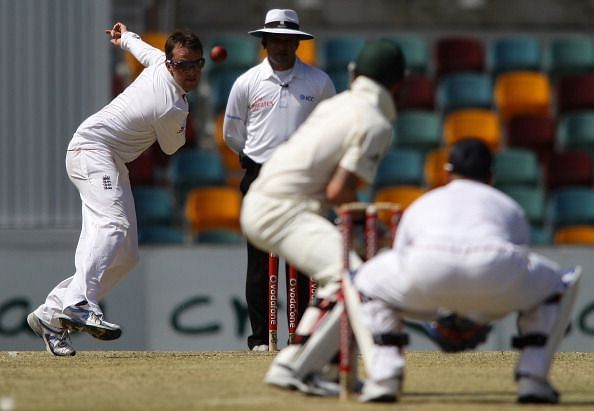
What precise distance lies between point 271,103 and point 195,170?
5306 millimetres

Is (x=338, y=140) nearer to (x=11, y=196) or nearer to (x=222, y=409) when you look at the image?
(x=222, y=409)

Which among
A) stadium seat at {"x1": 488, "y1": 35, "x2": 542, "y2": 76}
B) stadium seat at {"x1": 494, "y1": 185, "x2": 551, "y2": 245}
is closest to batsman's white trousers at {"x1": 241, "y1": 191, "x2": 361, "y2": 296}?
stadium seat at {"x1": 494, "y1": 185, "x2": 551, "y2": 245}

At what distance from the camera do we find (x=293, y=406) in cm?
554

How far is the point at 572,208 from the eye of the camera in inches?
533

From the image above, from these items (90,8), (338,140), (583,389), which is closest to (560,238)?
(90,8)

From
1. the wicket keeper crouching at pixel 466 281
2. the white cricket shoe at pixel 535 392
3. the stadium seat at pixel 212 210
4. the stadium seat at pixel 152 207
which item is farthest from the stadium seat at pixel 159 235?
the white cricket shoe at pixel 535 392

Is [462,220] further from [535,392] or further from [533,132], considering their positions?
[533,132]

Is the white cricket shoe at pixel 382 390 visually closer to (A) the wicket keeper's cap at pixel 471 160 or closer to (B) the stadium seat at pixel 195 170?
(A) the wicket keeper's cap at pixel 471 160

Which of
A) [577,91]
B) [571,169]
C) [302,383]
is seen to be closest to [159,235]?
[571,169]

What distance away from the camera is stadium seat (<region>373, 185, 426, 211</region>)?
→ 13.1m

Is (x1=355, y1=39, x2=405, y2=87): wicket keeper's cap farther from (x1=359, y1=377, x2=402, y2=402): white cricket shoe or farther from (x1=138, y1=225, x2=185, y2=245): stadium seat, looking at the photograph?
(x1=138, y1=225, x2=185, y2=245): stadium seat

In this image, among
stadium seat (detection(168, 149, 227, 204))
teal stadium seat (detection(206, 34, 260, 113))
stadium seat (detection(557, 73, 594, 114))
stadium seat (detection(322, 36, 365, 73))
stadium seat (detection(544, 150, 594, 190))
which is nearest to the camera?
stadium seat (detection(168, 149, 227, 204))

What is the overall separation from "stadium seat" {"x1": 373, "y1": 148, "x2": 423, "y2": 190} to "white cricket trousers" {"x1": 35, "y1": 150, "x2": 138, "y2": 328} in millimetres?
5922

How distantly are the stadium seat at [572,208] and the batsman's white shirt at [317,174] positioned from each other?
7828 mm
